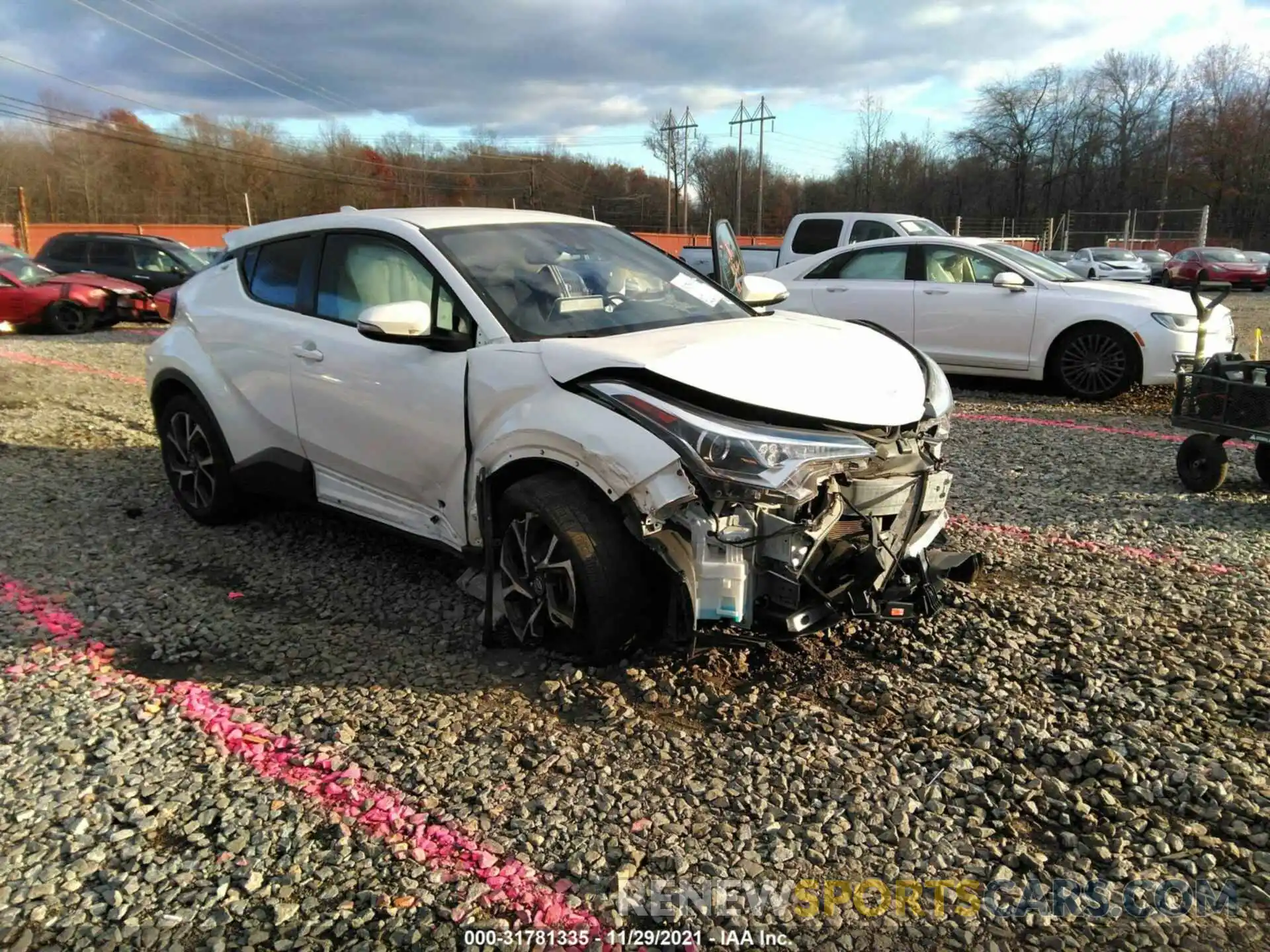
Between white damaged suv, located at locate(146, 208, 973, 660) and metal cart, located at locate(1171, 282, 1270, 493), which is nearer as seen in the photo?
white damaged suv, located at locate(146, 208, 973, 660)

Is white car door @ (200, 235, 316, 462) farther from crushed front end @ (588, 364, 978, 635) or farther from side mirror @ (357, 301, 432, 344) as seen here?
crushed front end @ (588, 364, 978, 635)

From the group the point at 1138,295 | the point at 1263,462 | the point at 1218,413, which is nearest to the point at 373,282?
the point at 1218,413

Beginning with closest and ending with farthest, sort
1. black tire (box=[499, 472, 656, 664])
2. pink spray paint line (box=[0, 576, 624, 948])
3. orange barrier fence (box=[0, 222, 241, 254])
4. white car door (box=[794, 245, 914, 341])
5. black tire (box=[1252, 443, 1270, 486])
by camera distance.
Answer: pink spray paint line (box=[0, 576, 624, 948])
black tire (box=[499, 472, 656, 664])
black tire (box=[1252, 443, 1270, 486])
white car door (box=[794, 245, 914, 341])
orange barrier fence (box=[0, 222, 241, 254])

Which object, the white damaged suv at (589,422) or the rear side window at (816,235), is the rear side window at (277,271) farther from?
the rear side window at (816,235)

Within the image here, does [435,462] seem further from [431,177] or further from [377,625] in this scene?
[431,177]

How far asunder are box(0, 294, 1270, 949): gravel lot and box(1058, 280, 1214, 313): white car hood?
477 centimetres

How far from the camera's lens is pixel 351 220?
4488 millimetres

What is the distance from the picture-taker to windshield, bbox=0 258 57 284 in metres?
15.0

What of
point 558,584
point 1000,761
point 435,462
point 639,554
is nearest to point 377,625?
point 435,462

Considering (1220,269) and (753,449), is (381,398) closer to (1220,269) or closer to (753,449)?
(753,449)

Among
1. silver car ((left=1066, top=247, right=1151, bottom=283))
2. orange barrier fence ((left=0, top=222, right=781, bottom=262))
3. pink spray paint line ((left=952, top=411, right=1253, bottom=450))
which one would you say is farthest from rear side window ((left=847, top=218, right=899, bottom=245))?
orange barrier fence ((left=0, top=222, right=781, bottom=262))

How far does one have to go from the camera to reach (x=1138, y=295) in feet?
29.7

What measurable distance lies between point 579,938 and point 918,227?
12746 mm

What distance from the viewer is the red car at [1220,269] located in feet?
90.8
